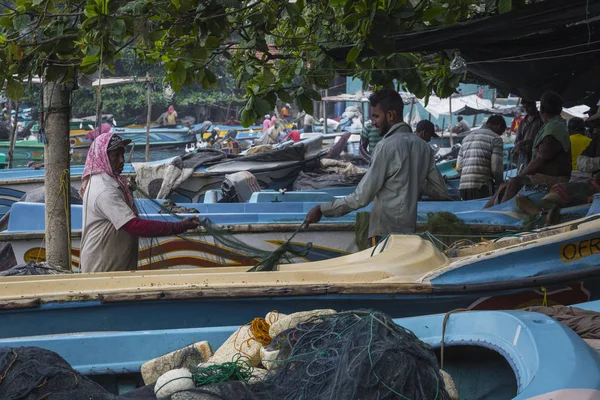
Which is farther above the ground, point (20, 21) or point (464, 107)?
point (464, 107)

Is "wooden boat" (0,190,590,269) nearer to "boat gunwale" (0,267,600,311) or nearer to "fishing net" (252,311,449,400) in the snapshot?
"boat gunwale" (0,267,600,311)

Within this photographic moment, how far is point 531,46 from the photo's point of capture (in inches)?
299

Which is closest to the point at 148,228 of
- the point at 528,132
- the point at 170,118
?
the point at 528,132

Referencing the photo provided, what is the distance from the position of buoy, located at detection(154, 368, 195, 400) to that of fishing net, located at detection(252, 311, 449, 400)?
303mm

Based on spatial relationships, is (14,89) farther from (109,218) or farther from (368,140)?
(368,140)

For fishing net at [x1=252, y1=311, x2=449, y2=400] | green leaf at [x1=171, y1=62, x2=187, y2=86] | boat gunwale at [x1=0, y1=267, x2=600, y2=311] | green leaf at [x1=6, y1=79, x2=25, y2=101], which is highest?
green leaf at [x1=171, y1=62, x2=187, y2=86]

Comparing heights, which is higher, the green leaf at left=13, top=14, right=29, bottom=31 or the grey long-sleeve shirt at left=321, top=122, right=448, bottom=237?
the green leaf at left=13, top=14, right=29, bottom=31

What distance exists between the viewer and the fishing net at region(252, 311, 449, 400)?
9.29ft

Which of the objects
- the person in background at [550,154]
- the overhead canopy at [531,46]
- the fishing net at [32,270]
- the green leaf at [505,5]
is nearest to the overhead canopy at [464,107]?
the overhead canopy at [531,46]

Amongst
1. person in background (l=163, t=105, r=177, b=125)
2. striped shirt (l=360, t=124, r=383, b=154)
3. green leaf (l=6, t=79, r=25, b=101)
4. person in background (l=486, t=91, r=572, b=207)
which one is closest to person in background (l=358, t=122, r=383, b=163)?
striped shirt (l=360, t=124, r=383, b=154)

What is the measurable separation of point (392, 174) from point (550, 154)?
287 centimetres

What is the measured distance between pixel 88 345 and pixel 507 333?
2.20 metres

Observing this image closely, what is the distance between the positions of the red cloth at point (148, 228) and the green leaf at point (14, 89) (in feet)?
4.18

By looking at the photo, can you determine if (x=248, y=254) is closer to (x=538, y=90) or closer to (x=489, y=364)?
(x=489, y=364)
